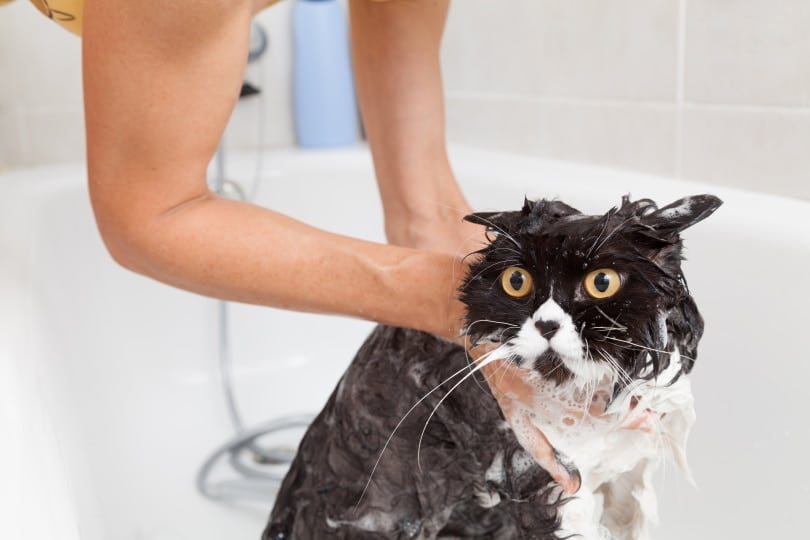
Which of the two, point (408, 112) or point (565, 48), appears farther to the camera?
point (565, 48)

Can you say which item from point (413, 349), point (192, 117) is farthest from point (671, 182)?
point (192, 117)

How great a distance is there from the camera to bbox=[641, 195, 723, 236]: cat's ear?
545 mm

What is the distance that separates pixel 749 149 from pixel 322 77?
1069mm

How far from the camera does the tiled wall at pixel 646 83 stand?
110 cm

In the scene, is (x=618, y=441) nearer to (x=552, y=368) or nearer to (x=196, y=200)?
(x=552, y=368)

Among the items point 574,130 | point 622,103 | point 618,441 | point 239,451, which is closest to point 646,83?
point 622,103

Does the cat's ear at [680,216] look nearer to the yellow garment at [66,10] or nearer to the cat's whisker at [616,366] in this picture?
the cat's whisker at [616,366]

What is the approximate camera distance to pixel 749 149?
1156mm

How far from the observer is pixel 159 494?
1.38 m

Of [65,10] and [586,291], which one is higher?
[65,10]

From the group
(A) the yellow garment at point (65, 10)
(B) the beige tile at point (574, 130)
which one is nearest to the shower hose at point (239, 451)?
(B) the beige tile at point (574, 130)

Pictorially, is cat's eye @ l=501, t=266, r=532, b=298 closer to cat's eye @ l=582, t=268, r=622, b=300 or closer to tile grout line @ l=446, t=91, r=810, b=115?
cat's eye @ l=582, t=268, r=622, b=300

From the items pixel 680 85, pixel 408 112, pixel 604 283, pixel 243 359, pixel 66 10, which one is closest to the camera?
pixel 604 283

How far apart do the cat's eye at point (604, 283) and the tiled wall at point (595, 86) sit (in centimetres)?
69
